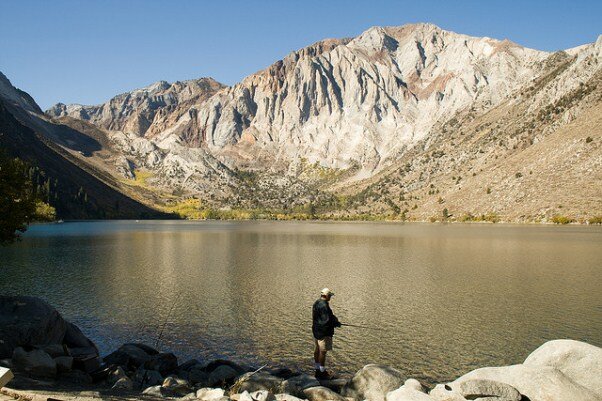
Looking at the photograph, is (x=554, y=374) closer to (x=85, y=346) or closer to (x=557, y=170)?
(x=85, y=346)

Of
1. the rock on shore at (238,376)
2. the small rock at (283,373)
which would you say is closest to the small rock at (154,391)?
the rock on shore at (238,376)

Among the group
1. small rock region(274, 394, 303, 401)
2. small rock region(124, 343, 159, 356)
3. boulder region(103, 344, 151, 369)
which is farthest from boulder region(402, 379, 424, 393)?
small rock region(124, 343, 159, 356)

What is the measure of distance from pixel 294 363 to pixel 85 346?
1220cm

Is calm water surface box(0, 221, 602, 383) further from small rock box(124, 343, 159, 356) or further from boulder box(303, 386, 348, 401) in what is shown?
boulder box(303, 386, 348, 401)

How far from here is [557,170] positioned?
180250mm

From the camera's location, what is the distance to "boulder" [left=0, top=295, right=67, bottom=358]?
22.6m

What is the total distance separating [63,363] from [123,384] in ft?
12.3

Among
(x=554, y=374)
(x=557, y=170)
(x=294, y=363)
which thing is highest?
(x=557, y=170)

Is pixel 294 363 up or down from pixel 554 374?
down

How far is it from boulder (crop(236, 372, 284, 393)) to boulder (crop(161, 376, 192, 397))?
2.21m

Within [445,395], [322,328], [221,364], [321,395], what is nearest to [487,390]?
[445,395]

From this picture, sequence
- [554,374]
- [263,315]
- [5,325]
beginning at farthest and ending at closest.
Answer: [263,315] → [5,325] → [554,374]

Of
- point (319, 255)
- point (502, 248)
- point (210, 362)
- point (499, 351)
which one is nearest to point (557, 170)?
point (502, 248)

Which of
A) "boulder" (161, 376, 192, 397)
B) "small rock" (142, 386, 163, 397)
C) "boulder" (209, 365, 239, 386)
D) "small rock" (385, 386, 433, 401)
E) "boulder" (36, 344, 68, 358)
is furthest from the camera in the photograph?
"boulder" (36, 344, 68, 358)
